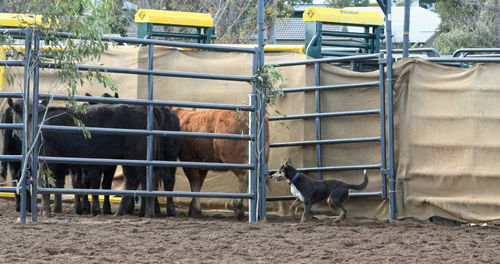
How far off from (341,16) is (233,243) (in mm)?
5943

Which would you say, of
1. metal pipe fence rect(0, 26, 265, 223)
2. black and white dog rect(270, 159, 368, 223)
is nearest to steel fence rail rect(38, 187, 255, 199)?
metal pipe fence rect(0, 26, 265, 223)

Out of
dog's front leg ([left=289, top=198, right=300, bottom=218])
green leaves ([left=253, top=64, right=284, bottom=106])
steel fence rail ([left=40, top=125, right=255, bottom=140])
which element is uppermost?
green leaves ([left=253, top=64, right=284, bottom=106])

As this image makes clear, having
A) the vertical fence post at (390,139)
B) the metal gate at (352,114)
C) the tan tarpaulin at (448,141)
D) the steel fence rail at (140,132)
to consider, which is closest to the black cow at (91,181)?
the steel fence rail at (140,132)

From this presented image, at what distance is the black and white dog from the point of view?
950 cm

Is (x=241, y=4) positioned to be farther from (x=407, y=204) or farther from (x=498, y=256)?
(x=498, y=256)

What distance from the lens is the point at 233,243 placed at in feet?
23.3

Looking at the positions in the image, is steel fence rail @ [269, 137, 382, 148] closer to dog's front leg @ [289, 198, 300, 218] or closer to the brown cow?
the brown cow

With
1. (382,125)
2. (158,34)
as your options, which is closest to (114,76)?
(158,34)

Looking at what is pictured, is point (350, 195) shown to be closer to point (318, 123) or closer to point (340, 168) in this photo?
point (340, 168)

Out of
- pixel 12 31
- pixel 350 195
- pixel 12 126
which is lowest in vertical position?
pixel 350 195

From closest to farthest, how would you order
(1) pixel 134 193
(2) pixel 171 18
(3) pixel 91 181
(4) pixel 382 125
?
1. (1) pixel 134 193
2. (4) pixel 382 125
3. (3) pixel 91 181
4. (2) pixel 171 18

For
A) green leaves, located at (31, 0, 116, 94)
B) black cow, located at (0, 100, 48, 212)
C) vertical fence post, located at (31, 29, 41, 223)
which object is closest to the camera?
vertical fence post, located at (31, 29, 41, 223)

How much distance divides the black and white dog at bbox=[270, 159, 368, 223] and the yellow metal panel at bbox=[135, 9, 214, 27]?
3.73m

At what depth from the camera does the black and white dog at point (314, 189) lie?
9.50 m
